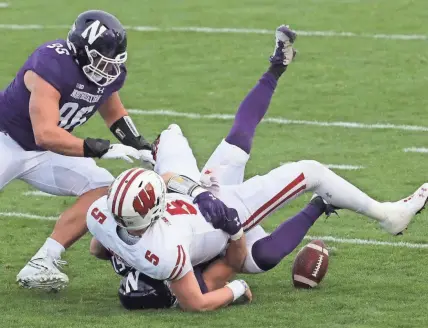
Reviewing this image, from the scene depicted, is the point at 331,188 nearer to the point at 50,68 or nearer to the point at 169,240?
the point at 169,240

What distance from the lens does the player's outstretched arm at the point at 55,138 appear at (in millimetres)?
5977

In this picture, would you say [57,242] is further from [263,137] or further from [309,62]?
[309,62]

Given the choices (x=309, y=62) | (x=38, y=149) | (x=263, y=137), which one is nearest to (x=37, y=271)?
(x=38, y=149)

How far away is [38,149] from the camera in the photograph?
6402 mm

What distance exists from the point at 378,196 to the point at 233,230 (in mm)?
2072

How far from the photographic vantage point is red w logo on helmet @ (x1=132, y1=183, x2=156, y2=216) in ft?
17.6

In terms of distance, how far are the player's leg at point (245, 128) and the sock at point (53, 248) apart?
845 millimetres

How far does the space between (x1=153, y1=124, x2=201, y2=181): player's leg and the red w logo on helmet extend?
659 millimetres

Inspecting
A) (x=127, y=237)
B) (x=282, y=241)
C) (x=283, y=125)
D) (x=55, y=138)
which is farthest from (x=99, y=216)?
(x=283, y=125)

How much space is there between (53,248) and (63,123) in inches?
26.2

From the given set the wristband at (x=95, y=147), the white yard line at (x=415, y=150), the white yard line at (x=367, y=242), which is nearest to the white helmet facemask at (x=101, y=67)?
the wristband at (x=95, y=147)

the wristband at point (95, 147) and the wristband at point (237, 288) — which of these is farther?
the wristband at point (95, 147)

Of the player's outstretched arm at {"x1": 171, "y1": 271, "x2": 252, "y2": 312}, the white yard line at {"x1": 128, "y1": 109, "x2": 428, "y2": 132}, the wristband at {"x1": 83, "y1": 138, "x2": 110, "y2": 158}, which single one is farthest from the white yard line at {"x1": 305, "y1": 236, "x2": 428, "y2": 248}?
the white yard line at {"x1": 128, "y1": 109, "x2": 428, "y2": 132}

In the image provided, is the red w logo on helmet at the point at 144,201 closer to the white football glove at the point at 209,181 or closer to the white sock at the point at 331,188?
the white football glove at the point at 209,181
